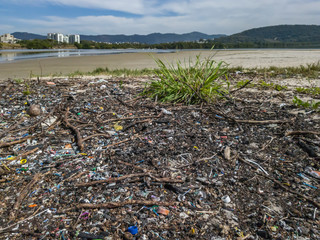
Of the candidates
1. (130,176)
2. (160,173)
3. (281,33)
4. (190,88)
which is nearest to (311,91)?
(190,88)

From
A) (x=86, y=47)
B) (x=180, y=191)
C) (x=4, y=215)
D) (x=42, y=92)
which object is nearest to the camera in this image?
(x=4, y=215)

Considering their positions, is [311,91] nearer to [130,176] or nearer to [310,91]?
[310,91]

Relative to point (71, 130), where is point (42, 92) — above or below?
above

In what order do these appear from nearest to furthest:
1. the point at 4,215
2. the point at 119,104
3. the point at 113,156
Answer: the point at 4,215, the point at 113,156, the point at 119,104

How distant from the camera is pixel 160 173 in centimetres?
180

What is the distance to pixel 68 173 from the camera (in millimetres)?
1810

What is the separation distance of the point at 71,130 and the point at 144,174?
1273mm

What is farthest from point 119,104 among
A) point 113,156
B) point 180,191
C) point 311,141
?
point 311,141

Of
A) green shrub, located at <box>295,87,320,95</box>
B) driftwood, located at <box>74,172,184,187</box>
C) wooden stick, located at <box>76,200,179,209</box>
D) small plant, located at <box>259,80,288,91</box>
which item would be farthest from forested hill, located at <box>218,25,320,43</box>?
wooden stick, located at <box>76,200,179,209</box>

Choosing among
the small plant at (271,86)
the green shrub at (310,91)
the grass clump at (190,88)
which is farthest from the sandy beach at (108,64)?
the green shrub at (310,91)

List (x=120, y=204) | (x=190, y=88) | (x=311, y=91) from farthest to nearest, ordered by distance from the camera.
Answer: (x=311, y=91), (x=190, y=88), (x=120, y=204)

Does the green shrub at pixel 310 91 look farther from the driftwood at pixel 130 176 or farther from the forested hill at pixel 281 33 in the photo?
the forested hill at pixel 281 33

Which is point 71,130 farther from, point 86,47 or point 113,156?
point 86,47

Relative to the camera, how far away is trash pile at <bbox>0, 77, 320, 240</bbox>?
4.40 ft
